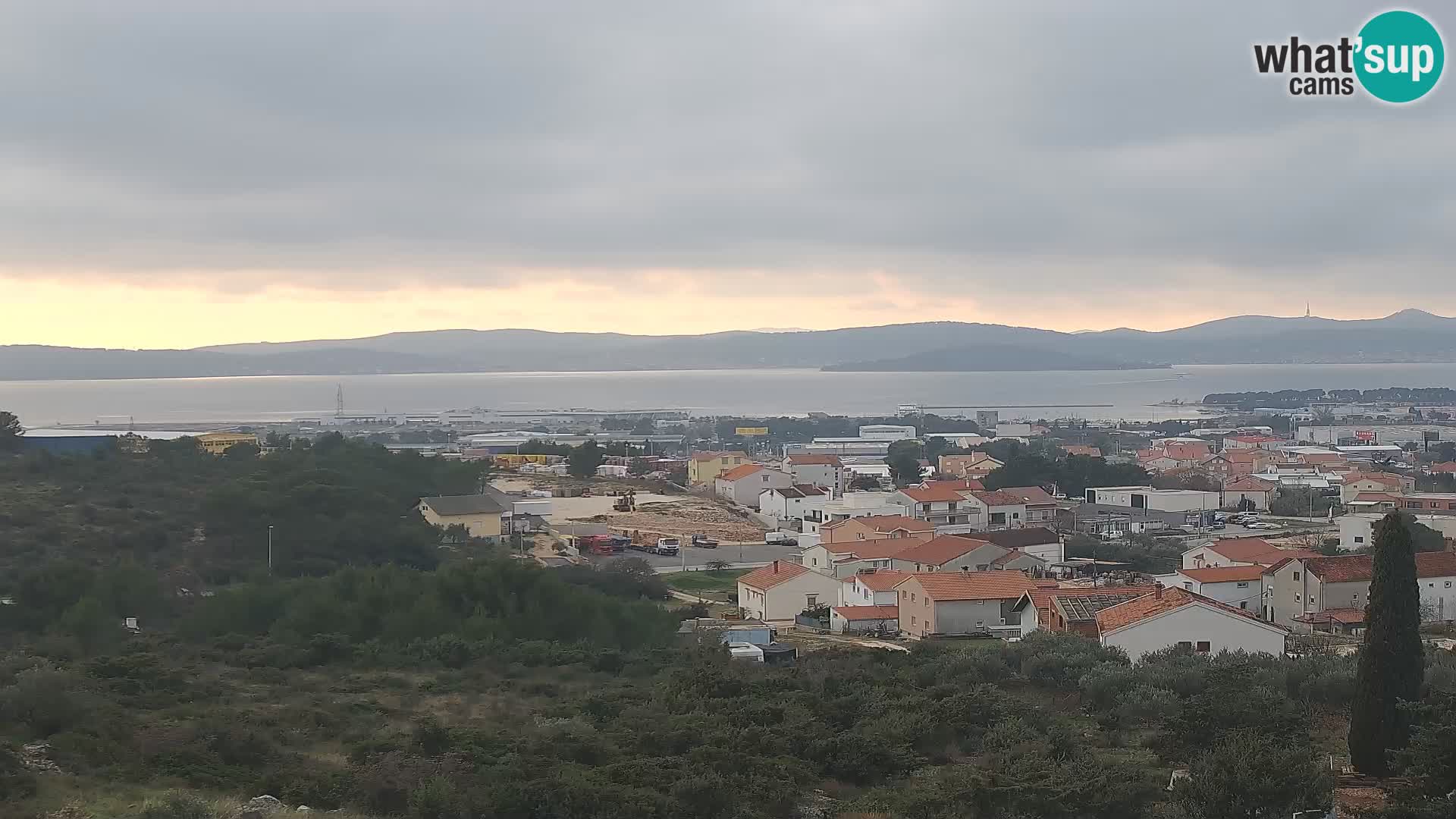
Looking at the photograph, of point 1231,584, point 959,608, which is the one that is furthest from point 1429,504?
point 959,608

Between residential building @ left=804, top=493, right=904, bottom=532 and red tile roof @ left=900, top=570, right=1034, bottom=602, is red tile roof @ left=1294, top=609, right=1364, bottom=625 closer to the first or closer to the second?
red tile roof @ left=900, top=570, right=1034, bottom=602

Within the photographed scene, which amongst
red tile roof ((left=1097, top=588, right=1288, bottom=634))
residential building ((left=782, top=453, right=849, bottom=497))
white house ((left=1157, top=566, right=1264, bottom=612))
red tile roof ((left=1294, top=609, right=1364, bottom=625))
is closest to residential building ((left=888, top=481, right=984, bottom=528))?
residential building ((left=782, top=453, right=849, bottom=497))

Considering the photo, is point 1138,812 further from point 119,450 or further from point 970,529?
point 119,450

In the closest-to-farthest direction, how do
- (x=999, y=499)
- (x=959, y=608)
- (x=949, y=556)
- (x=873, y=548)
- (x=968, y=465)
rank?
(x=959, y=608)
(x=949, y=556)
(x=873, y=548)
(x=999, y=499)
(x=968, y=465)

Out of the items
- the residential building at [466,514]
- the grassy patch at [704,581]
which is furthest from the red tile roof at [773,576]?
the residential building at [466,514]

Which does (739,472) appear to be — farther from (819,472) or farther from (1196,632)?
(1196,632)

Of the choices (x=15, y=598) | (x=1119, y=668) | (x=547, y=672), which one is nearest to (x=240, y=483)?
(x=15, y=598)
